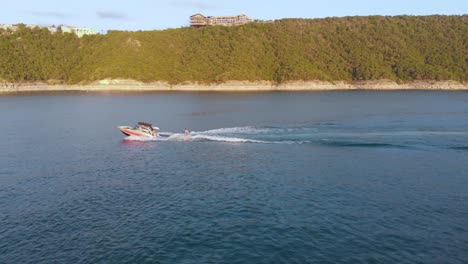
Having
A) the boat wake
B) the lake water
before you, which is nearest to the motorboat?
the boat wake

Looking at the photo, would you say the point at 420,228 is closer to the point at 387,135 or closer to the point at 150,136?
the point at 387,135

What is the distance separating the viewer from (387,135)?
6338cm

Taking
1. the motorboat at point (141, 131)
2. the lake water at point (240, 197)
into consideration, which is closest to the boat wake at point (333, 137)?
the lake water at point (240, 197)

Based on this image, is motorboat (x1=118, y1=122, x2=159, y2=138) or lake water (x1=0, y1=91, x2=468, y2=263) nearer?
lake water (x1=0, y1=91, x2=468, y2=263)

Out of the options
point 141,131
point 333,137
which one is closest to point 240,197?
point 333,137

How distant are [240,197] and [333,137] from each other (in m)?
29.8

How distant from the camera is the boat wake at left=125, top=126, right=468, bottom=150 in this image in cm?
5769

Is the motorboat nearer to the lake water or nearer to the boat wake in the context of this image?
the boat wake

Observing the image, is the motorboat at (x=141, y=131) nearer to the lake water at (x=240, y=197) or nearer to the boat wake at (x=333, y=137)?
the boat wake at (x=333, y=137)

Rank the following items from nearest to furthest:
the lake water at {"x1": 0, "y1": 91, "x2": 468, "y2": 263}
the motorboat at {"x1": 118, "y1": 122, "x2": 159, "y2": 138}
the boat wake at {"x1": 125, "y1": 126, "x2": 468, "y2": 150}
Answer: the lake water at {"x1": 0, "y1": 91, "x2": 468, "y2": 263} < the boat wake at {"x1": 125, "y1": 126, "x2": 468, "y2": 150} < the motorboat at {"x1": 118, "y1": 122, "x2": 159, "y2": 138}

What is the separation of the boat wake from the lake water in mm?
275

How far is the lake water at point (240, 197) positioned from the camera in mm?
26375

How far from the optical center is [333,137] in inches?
2452

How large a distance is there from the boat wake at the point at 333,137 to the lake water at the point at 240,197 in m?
0.27
